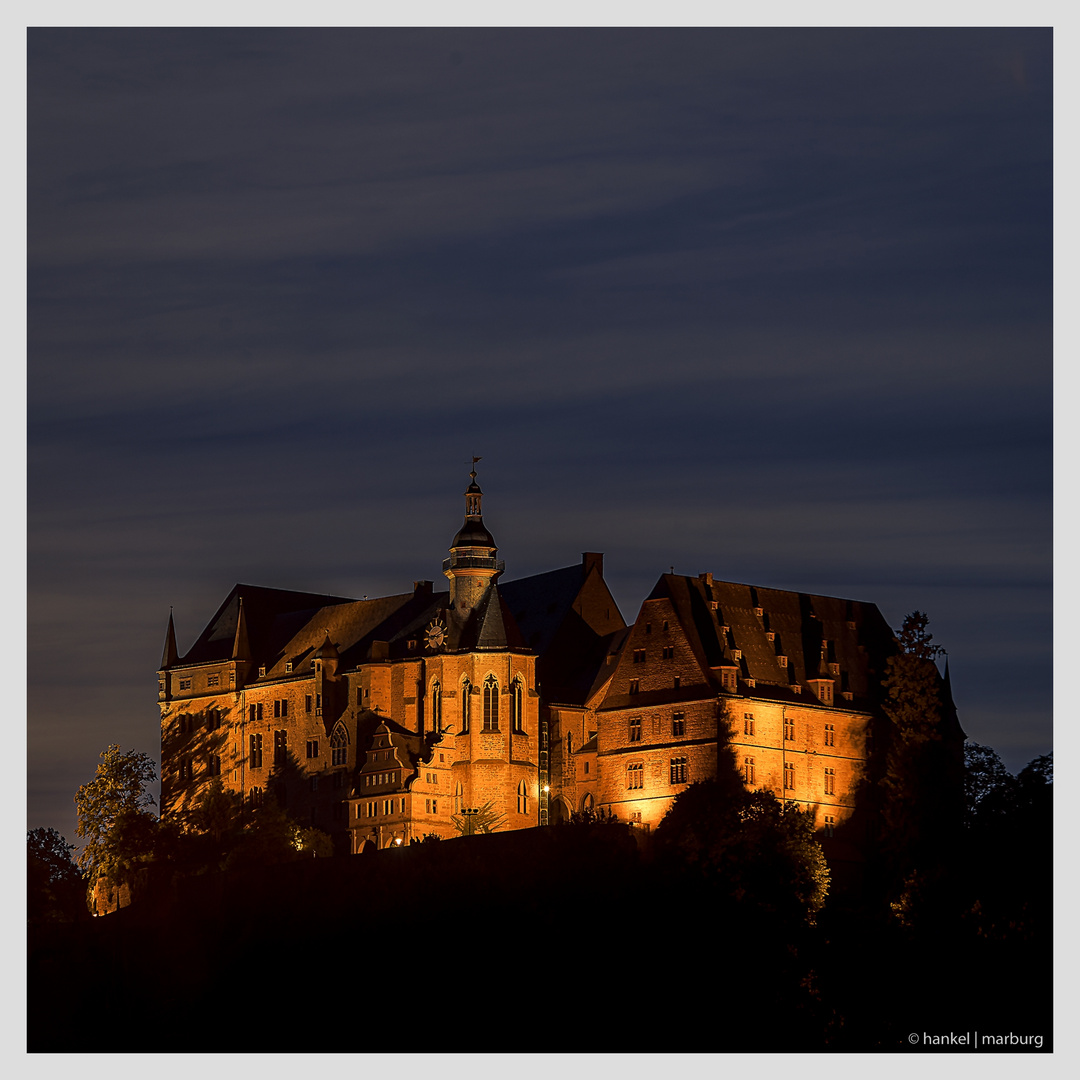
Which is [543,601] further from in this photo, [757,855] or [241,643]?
[757,855]

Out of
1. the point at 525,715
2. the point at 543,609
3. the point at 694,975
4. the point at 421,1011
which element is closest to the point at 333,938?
the point at 421,1011

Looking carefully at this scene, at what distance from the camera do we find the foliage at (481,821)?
148 metres

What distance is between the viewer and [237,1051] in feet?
387

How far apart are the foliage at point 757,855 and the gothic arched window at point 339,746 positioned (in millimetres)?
27279

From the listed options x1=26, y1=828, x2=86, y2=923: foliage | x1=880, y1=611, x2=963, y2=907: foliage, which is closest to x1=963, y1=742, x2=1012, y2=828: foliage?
x1=880, y1=611, x2=963, y2=907: foliage

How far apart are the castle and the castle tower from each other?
0.34ft

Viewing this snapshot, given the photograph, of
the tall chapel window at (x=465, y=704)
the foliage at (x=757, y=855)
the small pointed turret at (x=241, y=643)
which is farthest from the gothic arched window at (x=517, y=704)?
the small pointed turret at (x=241, y=643)

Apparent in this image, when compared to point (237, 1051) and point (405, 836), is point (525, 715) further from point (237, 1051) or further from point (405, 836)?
point (237, 1051)

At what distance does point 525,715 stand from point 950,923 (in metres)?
32.6

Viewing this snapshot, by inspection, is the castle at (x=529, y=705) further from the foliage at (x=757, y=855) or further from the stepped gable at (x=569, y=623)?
the foliage at (x=757, y=855)

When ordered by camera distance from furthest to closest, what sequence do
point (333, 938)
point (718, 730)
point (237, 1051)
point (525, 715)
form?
point (525, 715) → point (718, 730) → point (333, 938) → point (237, 1051)

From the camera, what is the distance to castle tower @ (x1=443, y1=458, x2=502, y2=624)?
154 meters

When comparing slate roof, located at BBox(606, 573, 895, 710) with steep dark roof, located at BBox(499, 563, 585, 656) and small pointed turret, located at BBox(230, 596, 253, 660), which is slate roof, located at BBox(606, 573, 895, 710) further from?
small pointed turret, located at BBox(230, 596, 253, 660)

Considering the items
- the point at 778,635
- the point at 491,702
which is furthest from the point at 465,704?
the point at 778,635
